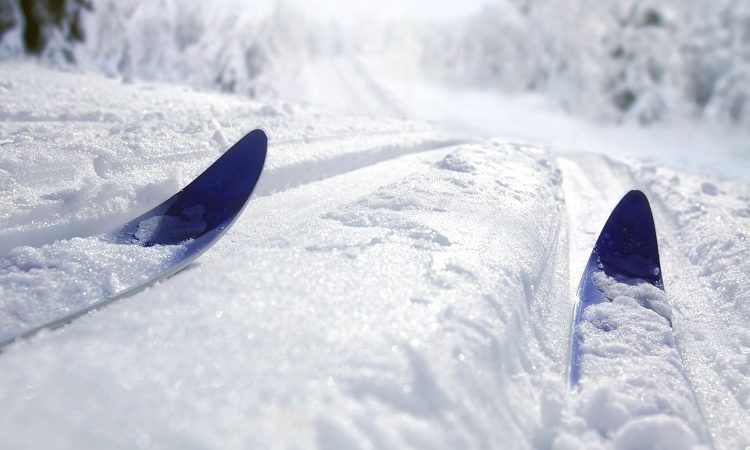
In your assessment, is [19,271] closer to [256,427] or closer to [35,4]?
[256,427]

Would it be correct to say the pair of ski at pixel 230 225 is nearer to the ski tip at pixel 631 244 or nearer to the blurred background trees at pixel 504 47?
the ski tip at pixel 631 244

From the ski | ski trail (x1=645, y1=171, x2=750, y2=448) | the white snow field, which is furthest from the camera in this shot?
the ski

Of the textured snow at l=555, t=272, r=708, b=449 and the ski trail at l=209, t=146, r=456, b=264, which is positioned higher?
the textured snow at l=555, t=272, r=708, b=449

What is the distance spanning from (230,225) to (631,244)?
1928mm

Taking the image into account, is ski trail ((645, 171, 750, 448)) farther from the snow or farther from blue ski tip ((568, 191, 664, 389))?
blue ski tip ((568, 191, 664, 389))

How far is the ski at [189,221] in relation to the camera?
166 centimetres

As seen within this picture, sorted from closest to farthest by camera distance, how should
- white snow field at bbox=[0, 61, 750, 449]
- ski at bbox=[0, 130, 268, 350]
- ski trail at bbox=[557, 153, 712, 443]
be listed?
1. white snow field at bbox=[0, 61, 750, 449]
2. ski at bbox=[0, 130, 268, 350]
3. ski trail at bbox=[557, 153, 712, 443]

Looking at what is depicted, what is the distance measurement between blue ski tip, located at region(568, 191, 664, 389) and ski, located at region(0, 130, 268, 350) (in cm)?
149

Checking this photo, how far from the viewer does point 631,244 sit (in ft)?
8.10

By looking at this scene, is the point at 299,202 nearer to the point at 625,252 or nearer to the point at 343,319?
the point at 343,319

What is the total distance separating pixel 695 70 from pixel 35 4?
9725mm

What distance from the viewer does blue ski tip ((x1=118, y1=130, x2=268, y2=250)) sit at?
6.73 ft

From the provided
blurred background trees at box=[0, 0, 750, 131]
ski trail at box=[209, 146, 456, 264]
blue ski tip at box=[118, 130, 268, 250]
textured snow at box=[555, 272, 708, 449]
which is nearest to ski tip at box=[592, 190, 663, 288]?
textured snow at box=[555, 272, 708, 449]

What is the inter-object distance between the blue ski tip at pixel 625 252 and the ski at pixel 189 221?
149 cm
